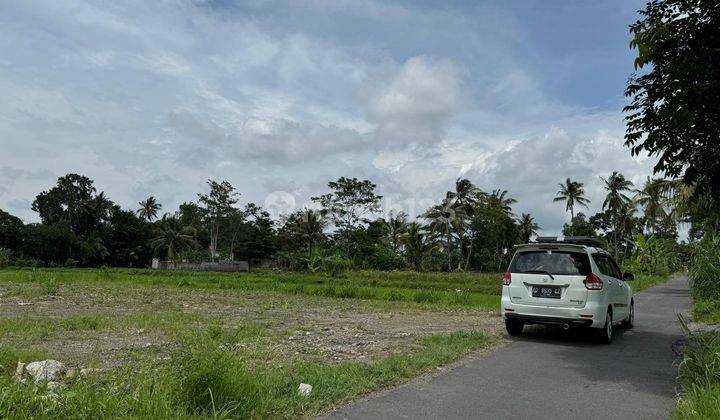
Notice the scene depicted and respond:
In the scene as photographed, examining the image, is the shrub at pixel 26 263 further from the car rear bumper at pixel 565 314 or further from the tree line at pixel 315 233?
the car rear bumper at pixel 565 314

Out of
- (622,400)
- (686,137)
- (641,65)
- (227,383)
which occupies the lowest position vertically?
(622,400)

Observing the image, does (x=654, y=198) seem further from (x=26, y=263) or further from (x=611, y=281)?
(x=26, y=263)

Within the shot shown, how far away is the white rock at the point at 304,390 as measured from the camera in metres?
5.60

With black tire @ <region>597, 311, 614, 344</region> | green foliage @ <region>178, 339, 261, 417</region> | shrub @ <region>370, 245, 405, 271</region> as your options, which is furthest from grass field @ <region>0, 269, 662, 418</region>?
shrub @ <region>370, 245, 405, 271</region>

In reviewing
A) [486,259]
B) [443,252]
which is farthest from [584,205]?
[443,252]

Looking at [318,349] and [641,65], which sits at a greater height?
[641,65]

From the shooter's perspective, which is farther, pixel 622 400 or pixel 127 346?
pixel 127 346

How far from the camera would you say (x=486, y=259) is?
6762 centimetres

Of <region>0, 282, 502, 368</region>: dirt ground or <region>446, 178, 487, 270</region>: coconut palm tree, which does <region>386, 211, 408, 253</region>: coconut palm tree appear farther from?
<region>0, 282, 502, 368</region>: dirt ground

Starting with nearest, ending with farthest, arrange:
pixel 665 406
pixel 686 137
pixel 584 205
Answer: pixel 665 406, pixel 686 137, pixel 584 205

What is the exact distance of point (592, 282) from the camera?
9.82 metres

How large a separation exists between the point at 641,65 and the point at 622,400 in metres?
4.40

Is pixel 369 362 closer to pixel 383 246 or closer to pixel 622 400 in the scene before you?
pixel 622 400

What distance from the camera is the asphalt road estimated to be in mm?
5438
